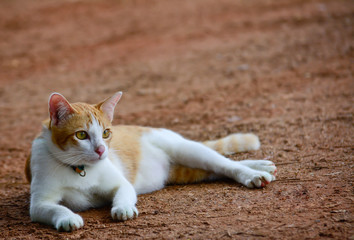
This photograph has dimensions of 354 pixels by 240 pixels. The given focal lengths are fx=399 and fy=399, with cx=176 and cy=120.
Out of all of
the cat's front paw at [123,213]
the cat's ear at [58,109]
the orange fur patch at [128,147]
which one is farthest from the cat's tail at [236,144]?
the cat's ear at [58,109]

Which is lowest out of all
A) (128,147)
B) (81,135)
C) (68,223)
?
(68,223)

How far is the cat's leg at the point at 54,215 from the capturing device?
9.94 feet

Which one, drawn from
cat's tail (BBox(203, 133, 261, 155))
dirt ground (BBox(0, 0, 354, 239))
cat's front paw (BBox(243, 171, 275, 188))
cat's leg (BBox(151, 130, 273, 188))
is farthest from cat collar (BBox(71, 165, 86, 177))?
cat's tail (BBox(203, 133, 261, 155))

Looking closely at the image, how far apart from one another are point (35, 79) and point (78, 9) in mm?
5420

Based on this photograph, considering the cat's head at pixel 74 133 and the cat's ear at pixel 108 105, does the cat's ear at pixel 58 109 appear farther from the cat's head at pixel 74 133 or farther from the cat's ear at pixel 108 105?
the cat's ear at pixel 108 105

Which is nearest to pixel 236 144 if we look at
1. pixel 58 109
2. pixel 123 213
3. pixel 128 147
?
pixel 128 147

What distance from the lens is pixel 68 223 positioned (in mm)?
3018

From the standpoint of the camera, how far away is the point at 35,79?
30.5ft

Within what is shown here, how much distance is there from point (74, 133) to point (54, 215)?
2.15 feet

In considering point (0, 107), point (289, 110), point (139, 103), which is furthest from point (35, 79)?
point (289, 110)

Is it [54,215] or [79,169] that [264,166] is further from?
[54,215]

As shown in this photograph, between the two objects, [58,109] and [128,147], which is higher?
[58,109]

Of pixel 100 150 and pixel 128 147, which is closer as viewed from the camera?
pixel 100 150

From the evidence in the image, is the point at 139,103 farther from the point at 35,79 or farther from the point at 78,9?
the point at 78,9
